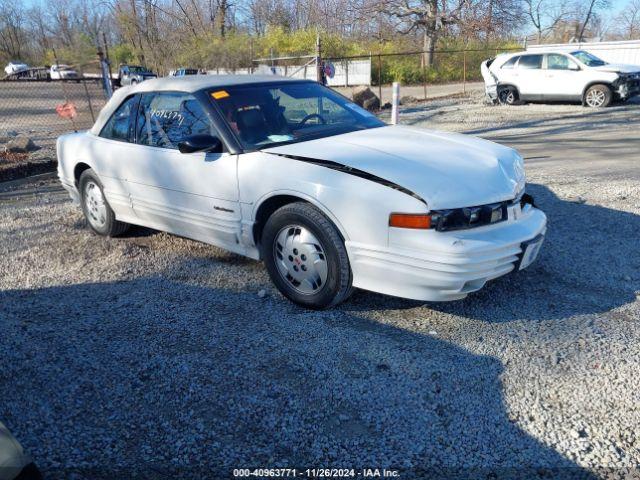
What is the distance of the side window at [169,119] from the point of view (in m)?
4.38

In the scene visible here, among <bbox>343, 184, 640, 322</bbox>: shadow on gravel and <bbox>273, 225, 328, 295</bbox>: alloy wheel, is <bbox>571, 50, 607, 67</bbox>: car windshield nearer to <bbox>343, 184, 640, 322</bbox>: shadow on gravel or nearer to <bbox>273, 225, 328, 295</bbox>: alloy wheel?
<bbox>343, 184, 640, 322</bbox>: shadow on gravel

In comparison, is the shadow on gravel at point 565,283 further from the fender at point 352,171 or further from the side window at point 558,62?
the side window at point 558,62

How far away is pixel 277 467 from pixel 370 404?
62cm

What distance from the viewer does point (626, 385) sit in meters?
2.93

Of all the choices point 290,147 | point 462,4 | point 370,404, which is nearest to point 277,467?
point 370,404

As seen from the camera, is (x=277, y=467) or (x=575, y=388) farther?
(x=575, y=388)

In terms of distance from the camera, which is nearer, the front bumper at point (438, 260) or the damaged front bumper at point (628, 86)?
the front bumper at point (438, 260)

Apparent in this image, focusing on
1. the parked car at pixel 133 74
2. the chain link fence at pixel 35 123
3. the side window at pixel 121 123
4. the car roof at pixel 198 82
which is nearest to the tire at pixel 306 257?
the car roof at pixel 198 82

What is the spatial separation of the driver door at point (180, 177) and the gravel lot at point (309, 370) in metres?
0.41

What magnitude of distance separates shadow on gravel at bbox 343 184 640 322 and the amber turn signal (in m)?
0.85

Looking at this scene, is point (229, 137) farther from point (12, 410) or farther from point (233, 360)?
point (12, 410)

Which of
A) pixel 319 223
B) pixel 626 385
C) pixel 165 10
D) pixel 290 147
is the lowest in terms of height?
pixel 626 385

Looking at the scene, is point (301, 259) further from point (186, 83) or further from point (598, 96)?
point (598, 96)

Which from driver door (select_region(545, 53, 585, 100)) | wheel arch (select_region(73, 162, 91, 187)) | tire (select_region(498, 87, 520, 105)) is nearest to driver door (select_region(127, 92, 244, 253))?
wheel arch (select_region(73, 162, 91, 187))
